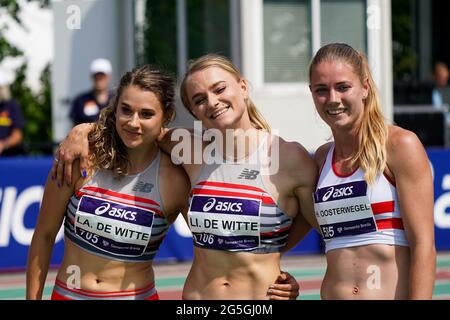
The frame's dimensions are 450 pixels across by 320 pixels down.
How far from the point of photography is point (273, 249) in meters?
3.92

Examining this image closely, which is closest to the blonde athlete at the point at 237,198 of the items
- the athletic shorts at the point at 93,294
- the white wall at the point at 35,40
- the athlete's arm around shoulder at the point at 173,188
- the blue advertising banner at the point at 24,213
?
the athlete's arm around shoulder at the point at 173,188

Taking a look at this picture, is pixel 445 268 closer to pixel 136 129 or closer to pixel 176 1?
pixel 136 129

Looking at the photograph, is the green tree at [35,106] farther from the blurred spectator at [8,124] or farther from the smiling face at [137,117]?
the smiling face at [137,117]

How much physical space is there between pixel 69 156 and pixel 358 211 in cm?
136

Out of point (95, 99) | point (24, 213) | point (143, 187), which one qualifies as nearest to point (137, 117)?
point (143, 187)

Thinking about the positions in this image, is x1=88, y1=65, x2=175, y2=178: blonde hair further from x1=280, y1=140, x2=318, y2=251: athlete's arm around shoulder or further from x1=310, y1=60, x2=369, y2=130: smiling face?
x1=310, y1=60, x2=369, y2=130: smiling face

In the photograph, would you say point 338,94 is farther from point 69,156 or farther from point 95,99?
point 95,99

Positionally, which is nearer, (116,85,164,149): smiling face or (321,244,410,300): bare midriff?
(321,244,410,300): bare midriff

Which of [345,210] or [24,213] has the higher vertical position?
[345,210]

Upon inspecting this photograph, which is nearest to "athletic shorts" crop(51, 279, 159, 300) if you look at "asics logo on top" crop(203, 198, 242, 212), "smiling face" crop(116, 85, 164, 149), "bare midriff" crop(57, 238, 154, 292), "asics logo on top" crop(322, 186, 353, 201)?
"bare midriff" crop(57, 238, 154, 292)

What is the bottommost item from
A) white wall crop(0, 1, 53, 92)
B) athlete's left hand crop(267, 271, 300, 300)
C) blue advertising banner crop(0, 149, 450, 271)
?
blue advertising banner crop(0, 149, 450, 271)

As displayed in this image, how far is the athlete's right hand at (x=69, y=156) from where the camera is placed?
406 centimetres

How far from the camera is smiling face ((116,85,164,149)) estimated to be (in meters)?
3.98

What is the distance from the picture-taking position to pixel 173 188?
161 inches
